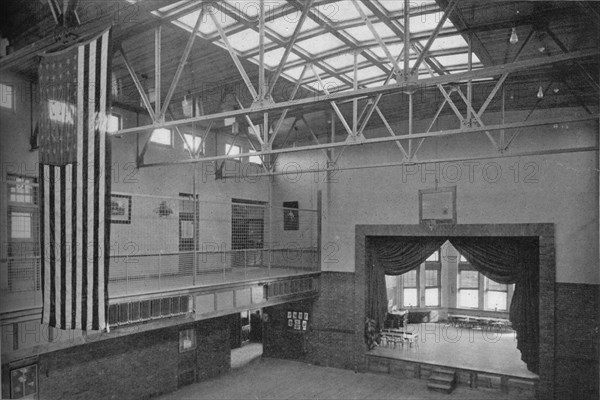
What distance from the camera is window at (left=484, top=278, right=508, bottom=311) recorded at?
1997 cm

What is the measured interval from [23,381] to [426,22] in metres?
10.8

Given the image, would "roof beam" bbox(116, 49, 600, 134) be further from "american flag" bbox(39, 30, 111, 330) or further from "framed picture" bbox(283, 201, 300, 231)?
"framed picture" bbox(283, 201, 300, 231)

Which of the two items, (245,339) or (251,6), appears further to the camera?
(245,339)

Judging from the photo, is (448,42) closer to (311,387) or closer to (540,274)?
(540,274)

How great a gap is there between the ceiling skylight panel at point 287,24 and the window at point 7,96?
6.14 metres

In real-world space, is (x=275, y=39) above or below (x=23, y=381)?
above

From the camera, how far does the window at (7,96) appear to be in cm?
1041

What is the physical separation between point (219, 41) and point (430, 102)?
22.5 ft

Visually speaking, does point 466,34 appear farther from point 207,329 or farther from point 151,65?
point 207,329

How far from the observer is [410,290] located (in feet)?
69.1

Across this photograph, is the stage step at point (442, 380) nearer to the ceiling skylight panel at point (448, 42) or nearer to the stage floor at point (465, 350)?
the stage floor at point (465, 350)

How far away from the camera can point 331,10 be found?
852cm

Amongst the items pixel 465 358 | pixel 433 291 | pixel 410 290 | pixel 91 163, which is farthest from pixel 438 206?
pixel 91 163

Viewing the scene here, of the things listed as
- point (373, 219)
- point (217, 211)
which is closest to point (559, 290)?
point (373, 219)
